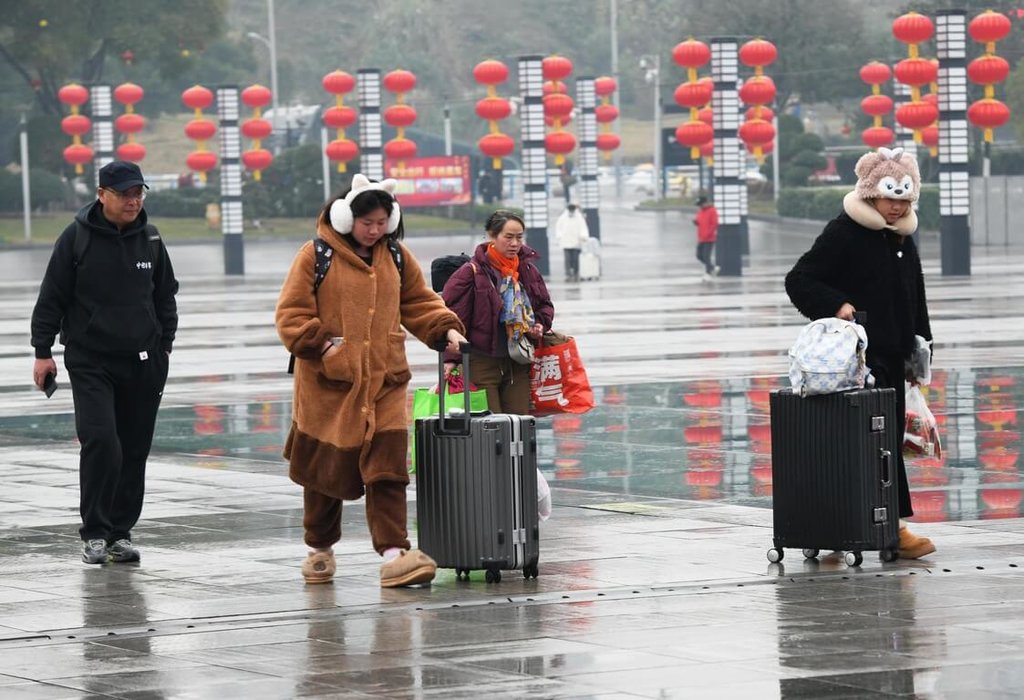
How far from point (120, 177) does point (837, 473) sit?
3.36 metres

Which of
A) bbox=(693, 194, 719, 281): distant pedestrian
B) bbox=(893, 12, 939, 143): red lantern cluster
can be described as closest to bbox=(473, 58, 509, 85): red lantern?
bbox=(693, 194, 719, 281): distant pedestrian

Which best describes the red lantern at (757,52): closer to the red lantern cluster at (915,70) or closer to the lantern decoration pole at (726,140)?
the lantern decoration pole at (726,140)

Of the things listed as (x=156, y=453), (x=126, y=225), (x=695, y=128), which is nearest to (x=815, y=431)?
(x=126, y=225)

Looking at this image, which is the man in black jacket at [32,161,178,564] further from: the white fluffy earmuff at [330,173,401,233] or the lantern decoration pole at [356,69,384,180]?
the lantern decoration pole at [356,69,384,180]

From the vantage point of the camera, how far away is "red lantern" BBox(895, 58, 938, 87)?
141 feet

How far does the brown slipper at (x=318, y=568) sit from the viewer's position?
28.3ft

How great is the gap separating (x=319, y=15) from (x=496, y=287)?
360 feet

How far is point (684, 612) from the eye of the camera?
7785mm

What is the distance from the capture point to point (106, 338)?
31.0 ft

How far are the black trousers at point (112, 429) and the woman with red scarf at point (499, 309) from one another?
139 centimetres

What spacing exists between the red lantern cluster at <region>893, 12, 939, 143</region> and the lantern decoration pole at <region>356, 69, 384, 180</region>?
39.2 ft

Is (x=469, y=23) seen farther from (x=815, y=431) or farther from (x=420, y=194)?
(x=815, y=431)

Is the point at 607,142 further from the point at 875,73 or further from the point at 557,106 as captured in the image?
the point at 557,106

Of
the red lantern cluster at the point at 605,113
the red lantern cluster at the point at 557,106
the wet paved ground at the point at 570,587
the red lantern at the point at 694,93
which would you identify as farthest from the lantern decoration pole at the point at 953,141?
the wet paved ground at the point at 570,587
